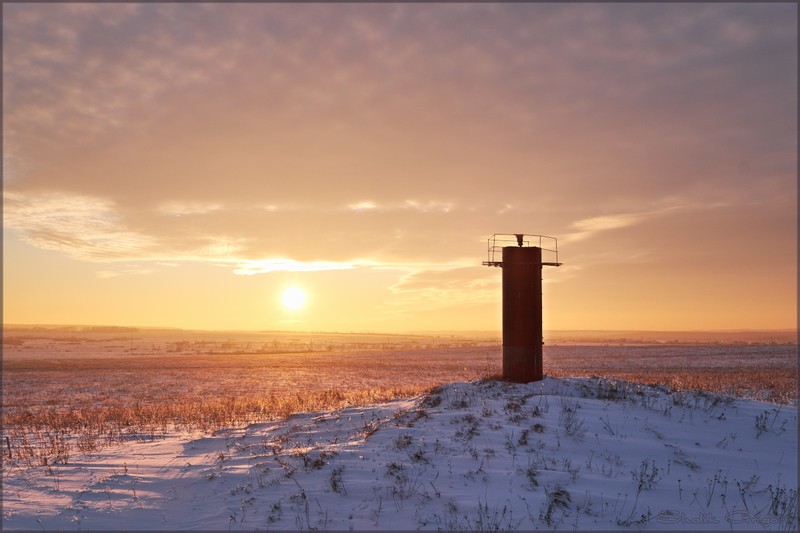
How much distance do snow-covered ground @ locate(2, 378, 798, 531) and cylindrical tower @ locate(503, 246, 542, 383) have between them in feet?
10.1

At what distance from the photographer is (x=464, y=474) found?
8.36 meters

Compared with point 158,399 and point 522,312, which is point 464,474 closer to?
point 522,312

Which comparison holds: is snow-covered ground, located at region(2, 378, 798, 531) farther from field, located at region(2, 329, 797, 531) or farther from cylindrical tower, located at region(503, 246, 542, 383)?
cylindrical tower, located at region(503, 246, 542, 383)

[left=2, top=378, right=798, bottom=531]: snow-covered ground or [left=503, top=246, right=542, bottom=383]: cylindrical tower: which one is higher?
[left=503, top=246, right=542, bottom=383]: cylindrical tower

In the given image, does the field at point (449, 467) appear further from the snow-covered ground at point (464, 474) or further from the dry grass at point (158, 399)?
the dry grass at point (158, 399)

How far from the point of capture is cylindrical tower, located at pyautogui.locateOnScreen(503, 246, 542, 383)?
16.4m

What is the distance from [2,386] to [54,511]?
3905cm

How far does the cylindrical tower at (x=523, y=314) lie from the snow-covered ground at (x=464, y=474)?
10.1 feet

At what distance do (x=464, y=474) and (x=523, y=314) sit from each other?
8819mm

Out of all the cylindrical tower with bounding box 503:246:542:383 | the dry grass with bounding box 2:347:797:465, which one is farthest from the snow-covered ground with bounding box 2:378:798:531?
the cylindrical tower with bounding box 503:246:542:383

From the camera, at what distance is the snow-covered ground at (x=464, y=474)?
727 centimetres

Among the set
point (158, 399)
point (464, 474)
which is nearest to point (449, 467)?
point (464, 474)

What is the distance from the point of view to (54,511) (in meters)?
8.05

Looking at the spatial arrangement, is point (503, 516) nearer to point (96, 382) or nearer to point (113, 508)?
point (113, 508)
